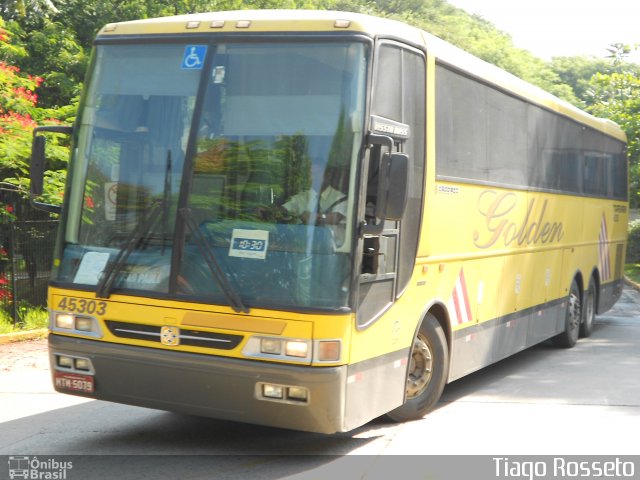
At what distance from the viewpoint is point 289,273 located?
260 inches

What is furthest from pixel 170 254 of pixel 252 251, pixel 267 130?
pixel 267 130

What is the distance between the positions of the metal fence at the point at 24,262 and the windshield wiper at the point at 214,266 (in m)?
8.46

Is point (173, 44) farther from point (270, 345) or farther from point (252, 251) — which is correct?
point (270, 345)

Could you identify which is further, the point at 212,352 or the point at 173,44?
the point at 173,44

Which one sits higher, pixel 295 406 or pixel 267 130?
pixel 267 130

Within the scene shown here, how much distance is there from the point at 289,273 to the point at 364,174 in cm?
88

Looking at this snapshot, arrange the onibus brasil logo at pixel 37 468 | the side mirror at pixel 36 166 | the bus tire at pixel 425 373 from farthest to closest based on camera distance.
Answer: the bus tire at pixel 425 373
the side mirror at pixel 36 166
the onibus brasil logo at pixel 37 468

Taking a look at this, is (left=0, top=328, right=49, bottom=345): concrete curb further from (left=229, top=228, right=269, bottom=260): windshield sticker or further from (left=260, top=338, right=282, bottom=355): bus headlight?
(left=260, top=338, right=282, bottom=355): bus headlight

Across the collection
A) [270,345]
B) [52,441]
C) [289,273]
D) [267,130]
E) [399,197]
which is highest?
[267,130]

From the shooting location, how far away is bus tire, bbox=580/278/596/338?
14883 mm

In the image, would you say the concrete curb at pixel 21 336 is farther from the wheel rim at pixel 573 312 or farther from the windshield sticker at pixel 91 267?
the wheel rim at pixel 573 312

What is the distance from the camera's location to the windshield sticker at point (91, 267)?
23.4 feet

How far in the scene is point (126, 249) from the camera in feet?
23.0

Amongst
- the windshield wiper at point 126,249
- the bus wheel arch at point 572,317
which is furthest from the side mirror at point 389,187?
the bus wheel arch at point 572,317
